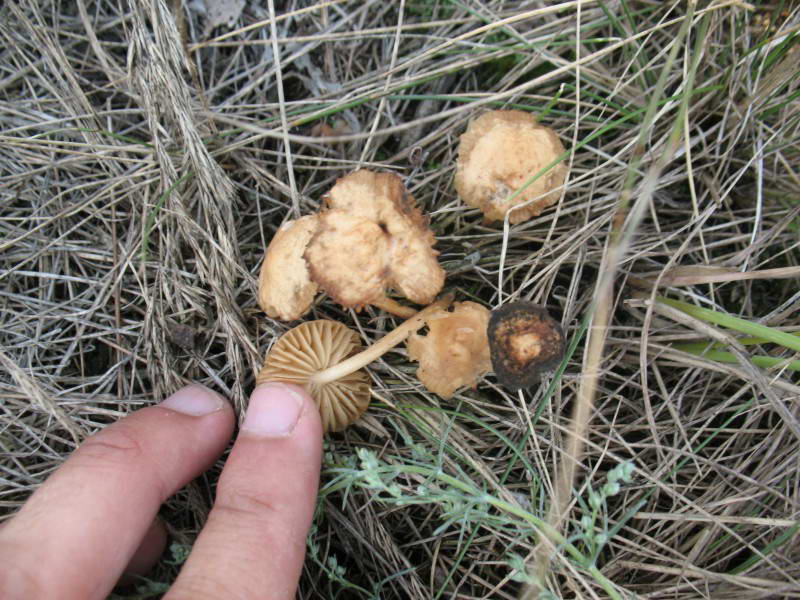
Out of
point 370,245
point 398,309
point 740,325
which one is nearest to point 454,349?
point 398,309

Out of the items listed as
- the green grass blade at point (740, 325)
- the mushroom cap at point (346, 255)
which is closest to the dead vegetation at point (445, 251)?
the green grass blade at point (740, 325)

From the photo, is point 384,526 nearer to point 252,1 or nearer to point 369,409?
point 369,409

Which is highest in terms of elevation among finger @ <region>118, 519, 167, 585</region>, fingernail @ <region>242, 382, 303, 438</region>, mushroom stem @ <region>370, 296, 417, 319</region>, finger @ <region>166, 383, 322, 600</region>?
mushroom stem @ <region>370, 296, 417, 319</region>

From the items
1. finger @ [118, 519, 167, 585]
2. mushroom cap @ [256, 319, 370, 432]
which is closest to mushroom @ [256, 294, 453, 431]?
mushroom cap @ [256, 319, 370, 432]

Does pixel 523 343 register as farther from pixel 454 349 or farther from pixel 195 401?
pixel 195 401

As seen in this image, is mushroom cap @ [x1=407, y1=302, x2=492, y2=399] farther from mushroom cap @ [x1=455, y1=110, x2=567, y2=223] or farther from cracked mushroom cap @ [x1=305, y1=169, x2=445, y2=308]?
mushroom cap @ [x1=455, y1=110, x2=567, y2=223]

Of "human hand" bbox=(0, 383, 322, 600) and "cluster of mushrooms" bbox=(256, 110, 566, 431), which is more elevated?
"cluster of mushrooms" bbox=(256, 110, 566, 431)
